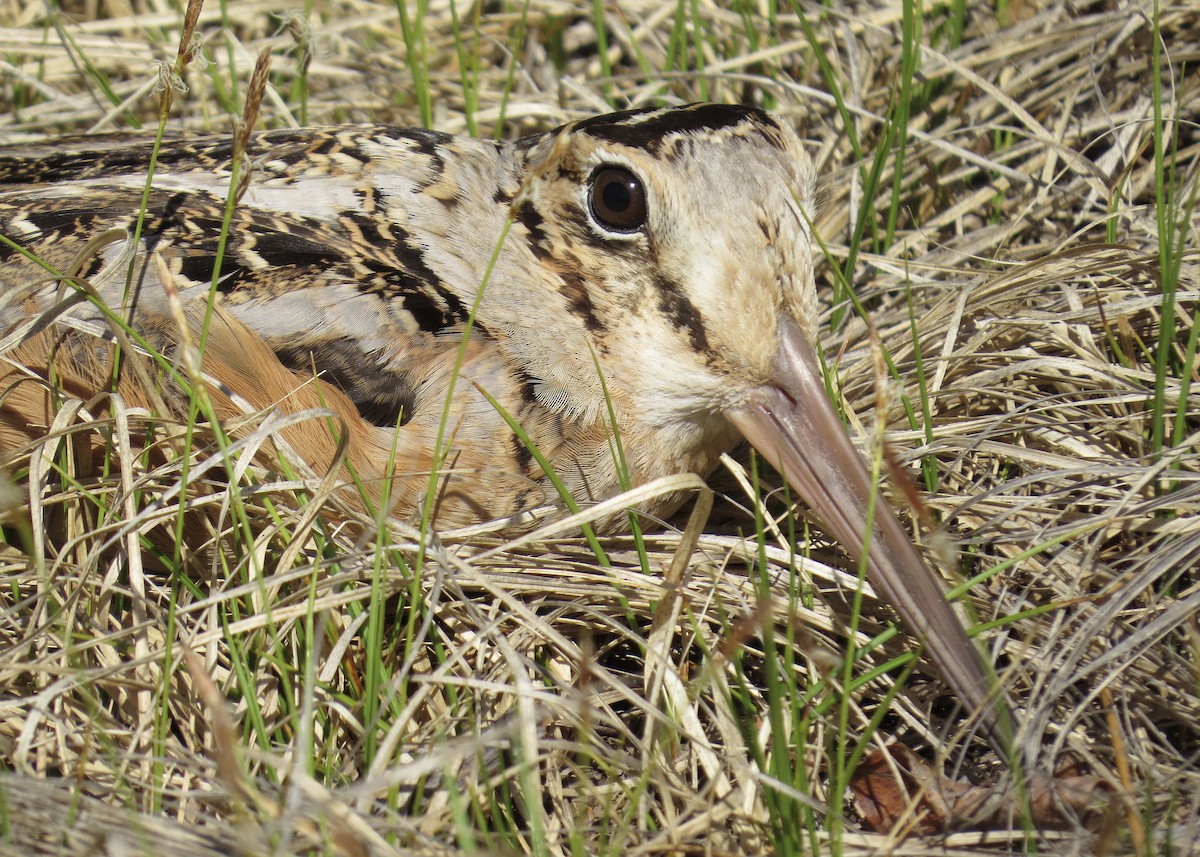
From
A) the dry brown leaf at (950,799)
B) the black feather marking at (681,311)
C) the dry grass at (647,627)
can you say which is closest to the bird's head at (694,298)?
the black feather marking at (681,311)

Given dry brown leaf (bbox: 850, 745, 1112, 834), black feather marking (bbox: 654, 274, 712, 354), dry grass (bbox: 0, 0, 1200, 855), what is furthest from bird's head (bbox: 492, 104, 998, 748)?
dry brown leaf (bbox: 850, 745, 1112, 834)

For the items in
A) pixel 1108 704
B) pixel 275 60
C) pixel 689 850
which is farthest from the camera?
pixel 275 60

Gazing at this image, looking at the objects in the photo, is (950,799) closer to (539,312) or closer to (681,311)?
(681,311)

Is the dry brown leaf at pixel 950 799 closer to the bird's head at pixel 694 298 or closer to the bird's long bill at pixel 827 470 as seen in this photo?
the bird's long bill at pixel 827 470

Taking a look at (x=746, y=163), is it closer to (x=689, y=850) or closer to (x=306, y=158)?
(x=306, y=158)

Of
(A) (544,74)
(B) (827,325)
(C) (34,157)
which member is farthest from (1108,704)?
(A) (544,74)

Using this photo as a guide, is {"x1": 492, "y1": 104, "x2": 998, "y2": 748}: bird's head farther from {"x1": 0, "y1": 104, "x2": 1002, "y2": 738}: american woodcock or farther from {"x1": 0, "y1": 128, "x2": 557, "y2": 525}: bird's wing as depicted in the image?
{"x1": 0, "y1": 128, "x2": 557, "y2": 525}: bird's wing
